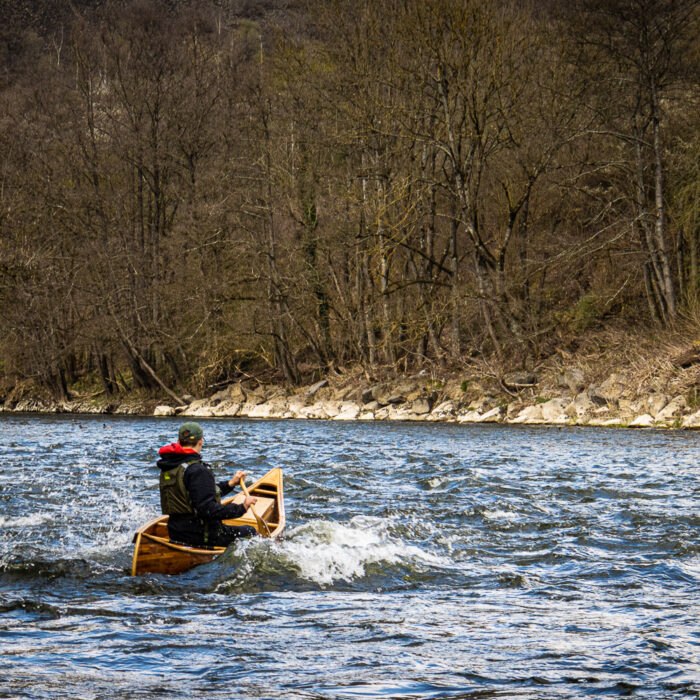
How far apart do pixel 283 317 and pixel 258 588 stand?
24960 millimetres

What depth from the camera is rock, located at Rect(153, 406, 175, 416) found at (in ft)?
101

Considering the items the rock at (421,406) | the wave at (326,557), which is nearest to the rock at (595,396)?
the rock at (421,406)

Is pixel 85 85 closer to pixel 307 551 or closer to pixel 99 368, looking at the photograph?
pixel 99 368

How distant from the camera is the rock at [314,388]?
1142 inches

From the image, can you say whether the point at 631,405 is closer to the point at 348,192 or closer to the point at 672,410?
the point at 672,410

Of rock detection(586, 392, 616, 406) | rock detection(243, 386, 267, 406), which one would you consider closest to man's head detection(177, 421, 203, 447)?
rock detection(586, 392, 616, 406)

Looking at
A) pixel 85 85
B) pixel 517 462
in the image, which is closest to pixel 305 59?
pixel 85 85

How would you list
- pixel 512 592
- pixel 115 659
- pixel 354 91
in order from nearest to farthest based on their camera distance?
1. pixel 115 659
2. pixel 512 592
3. pixel 354 91

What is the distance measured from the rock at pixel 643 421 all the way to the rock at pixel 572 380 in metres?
2.74

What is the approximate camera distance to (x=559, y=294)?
27.7m

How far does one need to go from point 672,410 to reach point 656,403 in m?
0.52

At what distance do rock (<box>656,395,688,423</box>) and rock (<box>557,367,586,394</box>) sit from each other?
313 centimetres

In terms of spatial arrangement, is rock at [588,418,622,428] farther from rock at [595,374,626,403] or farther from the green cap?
the green cap

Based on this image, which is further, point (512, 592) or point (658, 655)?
point (512, 592)
